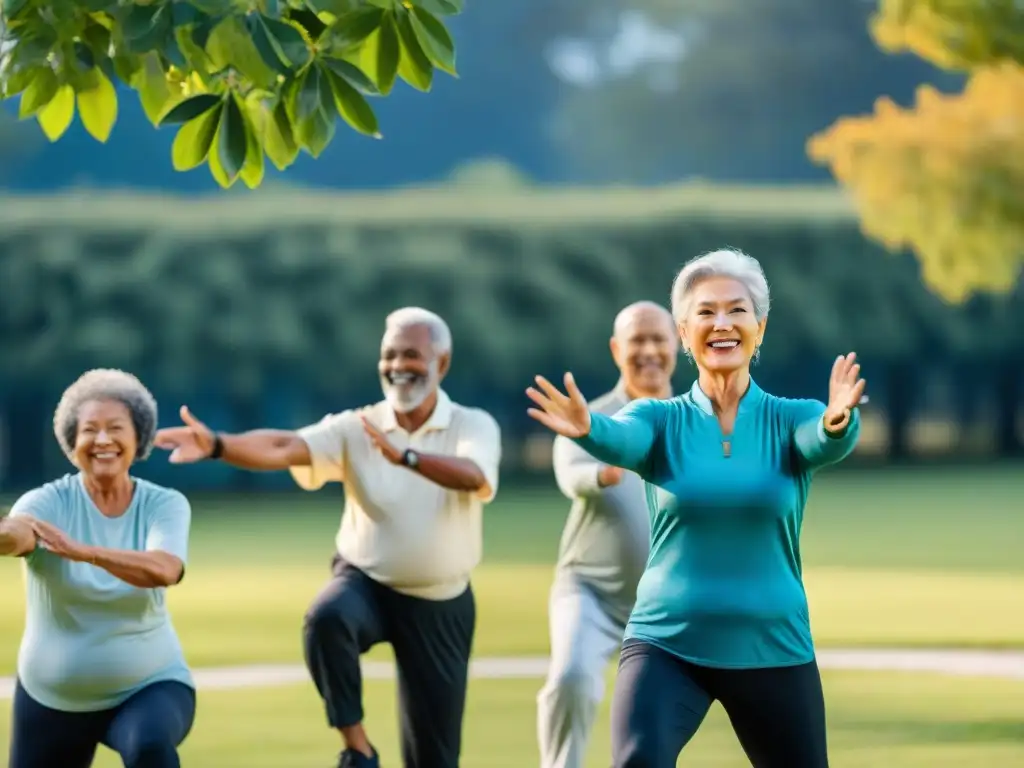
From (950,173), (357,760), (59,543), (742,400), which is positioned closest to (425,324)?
(357,760)

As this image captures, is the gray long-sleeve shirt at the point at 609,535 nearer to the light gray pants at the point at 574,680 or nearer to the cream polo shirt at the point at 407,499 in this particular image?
the light gray pants at the point at 574,680

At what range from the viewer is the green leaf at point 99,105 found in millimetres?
6418

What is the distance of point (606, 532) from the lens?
8180 mm

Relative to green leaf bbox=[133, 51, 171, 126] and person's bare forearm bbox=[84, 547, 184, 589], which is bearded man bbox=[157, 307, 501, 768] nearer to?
green leaf bbox=[133, 51, 171, 126]

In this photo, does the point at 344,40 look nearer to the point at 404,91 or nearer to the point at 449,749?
the point at 449,749

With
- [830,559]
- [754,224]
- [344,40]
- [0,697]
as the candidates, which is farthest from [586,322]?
[344,40]

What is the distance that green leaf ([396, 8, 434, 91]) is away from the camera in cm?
598

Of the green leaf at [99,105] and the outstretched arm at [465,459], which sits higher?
the green leaf at [99,105]

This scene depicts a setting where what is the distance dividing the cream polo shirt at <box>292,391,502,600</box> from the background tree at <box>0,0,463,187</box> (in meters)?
2.07

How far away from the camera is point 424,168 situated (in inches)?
2293

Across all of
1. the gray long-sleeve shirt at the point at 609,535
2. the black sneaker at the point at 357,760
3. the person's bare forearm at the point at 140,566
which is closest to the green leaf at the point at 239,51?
the person's bare forearm at the point at 140,566

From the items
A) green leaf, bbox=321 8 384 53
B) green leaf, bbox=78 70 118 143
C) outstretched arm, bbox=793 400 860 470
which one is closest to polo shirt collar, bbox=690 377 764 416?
outstretched arm, bbox=793 400 860 470

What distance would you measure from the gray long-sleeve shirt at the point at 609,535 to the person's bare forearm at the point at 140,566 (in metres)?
2.37

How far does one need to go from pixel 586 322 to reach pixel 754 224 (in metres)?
5.32
